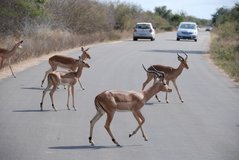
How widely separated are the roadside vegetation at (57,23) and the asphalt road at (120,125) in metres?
9.60

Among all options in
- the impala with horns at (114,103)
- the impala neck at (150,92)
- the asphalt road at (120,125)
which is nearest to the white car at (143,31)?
the asphalt road at (120,125)

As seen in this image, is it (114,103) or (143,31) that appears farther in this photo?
(143,31)

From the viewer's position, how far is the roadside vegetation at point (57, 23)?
3438 cm

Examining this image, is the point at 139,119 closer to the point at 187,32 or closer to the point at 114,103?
the point at 114,103

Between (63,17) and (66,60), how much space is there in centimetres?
3079

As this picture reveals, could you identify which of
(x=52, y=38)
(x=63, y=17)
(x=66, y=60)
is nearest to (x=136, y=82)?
(x=66, y=60)

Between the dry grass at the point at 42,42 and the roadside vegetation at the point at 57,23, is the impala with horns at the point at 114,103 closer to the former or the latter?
the dry grass at the point at 42,42

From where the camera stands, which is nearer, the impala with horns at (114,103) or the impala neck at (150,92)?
the impala with horns at (114,103)

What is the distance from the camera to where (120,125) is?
12.5 m

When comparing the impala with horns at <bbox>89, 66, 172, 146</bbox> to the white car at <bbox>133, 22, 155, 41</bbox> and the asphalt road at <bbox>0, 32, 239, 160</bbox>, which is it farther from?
the white car at <bbox>133, 22, 155, 41</bbox>

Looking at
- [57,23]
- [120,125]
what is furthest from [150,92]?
[57,23]

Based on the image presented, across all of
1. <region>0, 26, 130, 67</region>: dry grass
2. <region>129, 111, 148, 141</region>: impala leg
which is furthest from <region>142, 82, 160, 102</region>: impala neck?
<region>0, 26, 130, 67</region>: dry grass

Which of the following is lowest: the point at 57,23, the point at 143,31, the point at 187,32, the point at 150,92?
the point at 187,32

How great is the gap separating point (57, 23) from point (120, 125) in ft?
117
